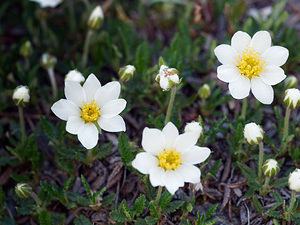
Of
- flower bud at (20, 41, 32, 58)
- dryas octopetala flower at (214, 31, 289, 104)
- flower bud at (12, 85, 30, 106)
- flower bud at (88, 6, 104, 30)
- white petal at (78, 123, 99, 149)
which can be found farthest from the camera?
flower bud at (20, 41, 32, 58)

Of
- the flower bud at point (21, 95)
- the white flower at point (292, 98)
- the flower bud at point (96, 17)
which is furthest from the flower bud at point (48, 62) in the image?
the white flower at point (292, 98)

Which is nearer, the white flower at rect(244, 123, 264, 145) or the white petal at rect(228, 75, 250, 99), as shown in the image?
the white flower at rect(244, 123, 264, 145)

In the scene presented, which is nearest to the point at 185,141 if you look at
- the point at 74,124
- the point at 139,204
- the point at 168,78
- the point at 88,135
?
the point at 168,78

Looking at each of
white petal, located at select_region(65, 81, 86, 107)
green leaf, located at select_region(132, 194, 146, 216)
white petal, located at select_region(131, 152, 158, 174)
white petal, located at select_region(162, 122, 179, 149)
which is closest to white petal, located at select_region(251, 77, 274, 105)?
white petal, located at select_region(162, 122, 179, 149)

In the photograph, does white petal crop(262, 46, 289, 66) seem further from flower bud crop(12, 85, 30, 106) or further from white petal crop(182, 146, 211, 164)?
flower bud crop(12, 85, 30, 106)

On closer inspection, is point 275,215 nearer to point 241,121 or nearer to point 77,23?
point 241,121

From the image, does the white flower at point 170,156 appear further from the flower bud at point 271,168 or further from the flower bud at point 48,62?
the flower bud at point 48,62
